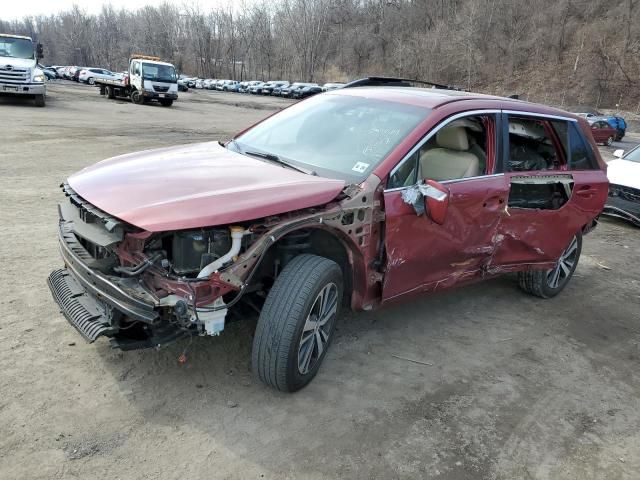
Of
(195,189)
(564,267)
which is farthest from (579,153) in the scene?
(195,189)

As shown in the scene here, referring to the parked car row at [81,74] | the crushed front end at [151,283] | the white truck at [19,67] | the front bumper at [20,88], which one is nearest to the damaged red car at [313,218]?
the crushed front end at [151,283]

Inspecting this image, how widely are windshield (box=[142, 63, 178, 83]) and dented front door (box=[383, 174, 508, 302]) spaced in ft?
87.2

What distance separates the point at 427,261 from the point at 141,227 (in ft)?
6.71

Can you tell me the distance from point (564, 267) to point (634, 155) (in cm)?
555

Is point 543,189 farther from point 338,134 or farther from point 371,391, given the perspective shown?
point 371,391

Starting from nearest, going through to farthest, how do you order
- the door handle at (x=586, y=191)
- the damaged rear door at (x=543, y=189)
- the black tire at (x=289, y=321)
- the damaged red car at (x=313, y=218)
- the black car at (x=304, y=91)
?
the damaged red car at (x=313, y=218) → the black tire at (x=289, y=321) → the damaged rear door at (x=543, y=189) → the door handle at (x=586, y=191) → the black car at (x=304, y=91)

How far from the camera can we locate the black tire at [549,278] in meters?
5.11

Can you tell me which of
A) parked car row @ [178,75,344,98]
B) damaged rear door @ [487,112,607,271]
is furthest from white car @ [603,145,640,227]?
parked car row @ [178,75,344,98]

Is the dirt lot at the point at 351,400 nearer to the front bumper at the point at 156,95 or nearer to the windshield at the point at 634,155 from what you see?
the windshield at the point at 634,155

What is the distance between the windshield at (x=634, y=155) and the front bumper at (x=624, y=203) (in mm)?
1009

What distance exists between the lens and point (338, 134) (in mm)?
3977

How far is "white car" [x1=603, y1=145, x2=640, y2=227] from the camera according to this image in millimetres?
8477

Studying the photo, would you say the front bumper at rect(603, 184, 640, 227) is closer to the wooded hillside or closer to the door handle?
the door handle

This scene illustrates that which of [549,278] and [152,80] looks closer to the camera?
[549,278]
